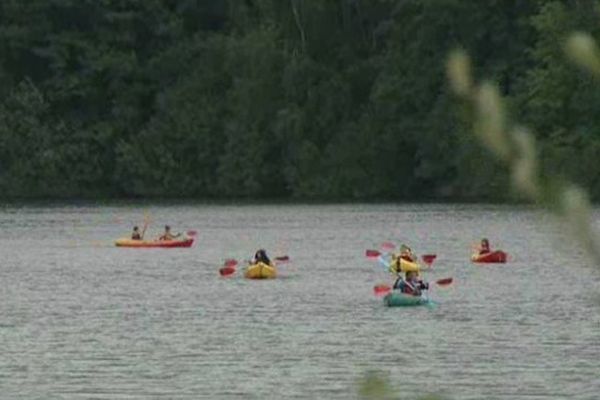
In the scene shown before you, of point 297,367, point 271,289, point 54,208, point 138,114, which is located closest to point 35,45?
point 138,114

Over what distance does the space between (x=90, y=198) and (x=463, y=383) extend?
204 ft

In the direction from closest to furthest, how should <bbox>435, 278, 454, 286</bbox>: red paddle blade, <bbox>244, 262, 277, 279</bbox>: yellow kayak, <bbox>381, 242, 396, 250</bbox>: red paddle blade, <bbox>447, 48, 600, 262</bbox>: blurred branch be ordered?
1. <bbox>447, 48, 600, 262</bbox>: blurred branch
2. <bbox>435, 278, 454, 286</bbox>: red paddle blade
3. <bbox>244, 262, 277, 279</bbox>: yellow kayak
4. <bbox>381, 242, 396, 250</bbox>: red paddle blade

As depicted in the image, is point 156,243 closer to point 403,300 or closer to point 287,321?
point 403,300

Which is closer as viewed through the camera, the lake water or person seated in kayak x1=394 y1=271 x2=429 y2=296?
the lake water

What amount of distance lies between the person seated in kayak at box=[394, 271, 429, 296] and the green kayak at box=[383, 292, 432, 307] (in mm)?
95

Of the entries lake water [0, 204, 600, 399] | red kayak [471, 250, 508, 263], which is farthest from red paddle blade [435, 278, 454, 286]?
red kayak [471, 250, 508, 263]

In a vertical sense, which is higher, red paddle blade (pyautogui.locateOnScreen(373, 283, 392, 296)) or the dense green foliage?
the dense green foliage

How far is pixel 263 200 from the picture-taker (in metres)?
80.1

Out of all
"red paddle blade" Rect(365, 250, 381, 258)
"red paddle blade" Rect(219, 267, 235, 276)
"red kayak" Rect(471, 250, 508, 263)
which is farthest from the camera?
"red kayak" Rect(471, 250, 508, 263)

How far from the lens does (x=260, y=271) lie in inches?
1626

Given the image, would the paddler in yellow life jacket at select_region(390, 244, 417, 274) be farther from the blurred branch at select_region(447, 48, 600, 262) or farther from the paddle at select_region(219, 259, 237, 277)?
the blurred branch at select_region(447, 48, 600, 262)

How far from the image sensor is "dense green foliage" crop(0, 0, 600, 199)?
7562 centimetres

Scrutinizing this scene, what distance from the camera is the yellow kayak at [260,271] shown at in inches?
1620

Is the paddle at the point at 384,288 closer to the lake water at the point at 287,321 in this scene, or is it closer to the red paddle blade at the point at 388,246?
the lake water at the point at 287,321
